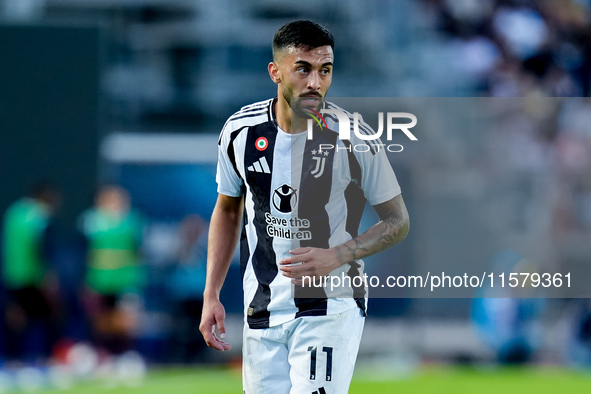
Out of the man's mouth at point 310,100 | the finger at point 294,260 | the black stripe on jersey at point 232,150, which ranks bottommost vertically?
the finger at point 294,260

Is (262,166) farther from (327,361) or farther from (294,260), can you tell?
(327,361)

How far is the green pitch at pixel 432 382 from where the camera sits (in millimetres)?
10367

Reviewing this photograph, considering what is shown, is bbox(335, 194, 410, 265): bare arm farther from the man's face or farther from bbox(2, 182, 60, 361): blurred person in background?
bbox(2, 182, 60, 361): blurred person in background

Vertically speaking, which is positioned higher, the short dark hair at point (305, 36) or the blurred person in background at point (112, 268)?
the short dark hair at point (305, 36)

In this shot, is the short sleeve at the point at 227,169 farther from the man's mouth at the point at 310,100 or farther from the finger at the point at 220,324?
the finger at the point at 220,324

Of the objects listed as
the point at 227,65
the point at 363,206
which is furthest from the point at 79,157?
the point at 363,206

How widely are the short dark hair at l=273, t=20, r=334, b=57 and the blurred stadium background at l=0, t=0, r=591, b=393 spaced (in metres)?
3.76

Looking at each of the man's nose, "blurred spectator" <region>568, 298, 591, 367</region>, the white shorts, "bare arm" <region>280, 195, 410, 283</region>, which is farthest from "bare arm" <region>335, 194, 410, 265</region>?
"blurred spectator" <region>568, 298, 591, 367</region>

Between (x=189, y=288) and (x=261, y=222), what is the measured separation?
8186 mm

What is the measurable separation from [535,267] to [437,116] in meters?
2.98

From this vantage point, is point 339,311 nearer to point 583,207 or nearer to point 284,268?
point 284,268

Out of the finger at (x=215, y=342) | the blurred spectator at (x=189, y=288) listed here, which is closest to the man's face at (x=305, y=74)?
the finger at (x=215, y=342)

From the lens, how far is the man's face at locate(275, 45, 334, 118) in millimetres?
4195

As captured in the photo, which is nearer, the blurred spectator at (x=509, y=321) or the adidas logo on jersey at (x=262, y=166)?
the adidas logo on jersey at (x=262, y=166)
